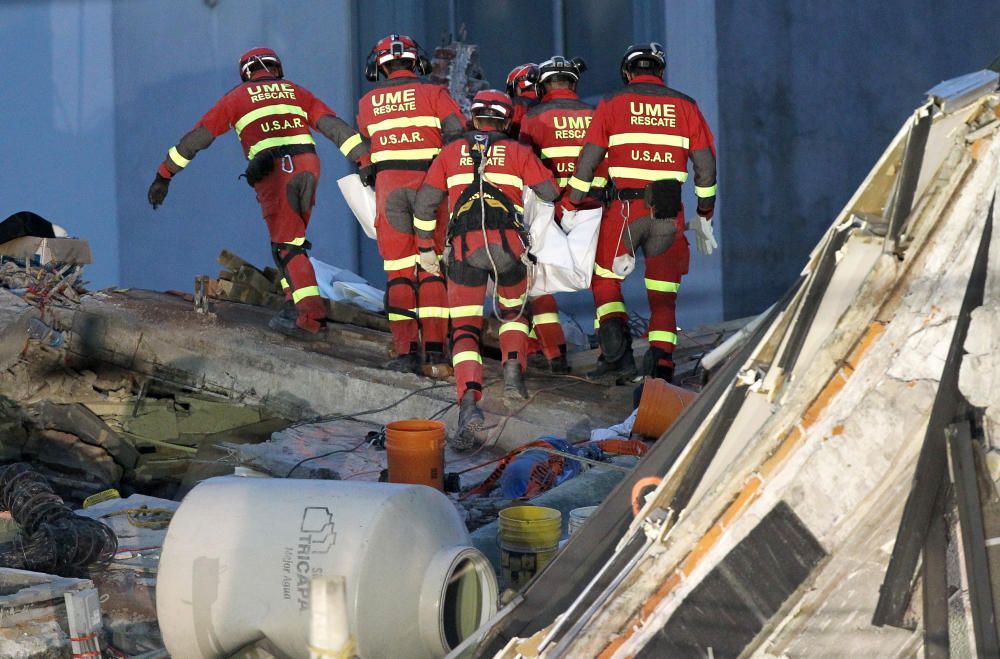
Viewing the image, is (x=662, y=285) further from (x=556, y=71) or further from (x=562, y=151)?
(x=556, y=71)

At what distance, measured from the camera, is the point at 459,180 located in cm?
731

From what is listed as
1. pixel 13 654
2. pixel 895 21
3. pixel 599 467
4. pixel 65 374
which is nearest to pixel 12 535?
pixel 13 654

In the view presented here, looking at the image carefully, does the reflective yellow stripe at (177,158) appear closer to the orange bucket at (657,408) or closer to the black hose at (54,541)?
the black hose at (54,541)

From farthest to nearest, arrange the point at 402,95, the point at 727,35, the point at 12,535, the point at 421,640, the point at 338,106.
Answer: the point at 338,106, the point at 727,35, the point at 402,95, the point at 12,535, the point at 421,640

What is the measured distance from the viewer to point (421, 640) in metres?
3.74

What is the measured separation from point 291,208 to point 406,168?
0.94 metres

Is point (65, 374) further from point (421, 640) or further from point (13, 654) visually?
point (421, 640)

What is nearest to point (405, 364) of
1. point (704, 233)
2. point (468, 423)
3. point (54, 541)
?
point (468, 423)

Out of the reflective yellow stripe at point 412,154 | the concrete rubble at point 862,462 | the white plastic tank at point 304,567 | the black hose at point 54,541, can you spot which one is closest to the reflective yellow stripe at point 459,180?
the reflective yellow stripe at point 412,154

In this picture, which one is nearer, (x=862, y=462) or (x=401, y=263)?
(x=862, y=462)

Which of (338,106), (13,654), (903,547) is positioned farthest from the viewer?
(338,106)

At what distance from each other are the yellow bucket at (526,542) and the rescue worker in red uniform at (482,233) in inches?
93.6

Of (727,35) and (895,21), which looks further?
(895,21)

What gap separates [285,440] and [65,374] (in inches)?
93.0
